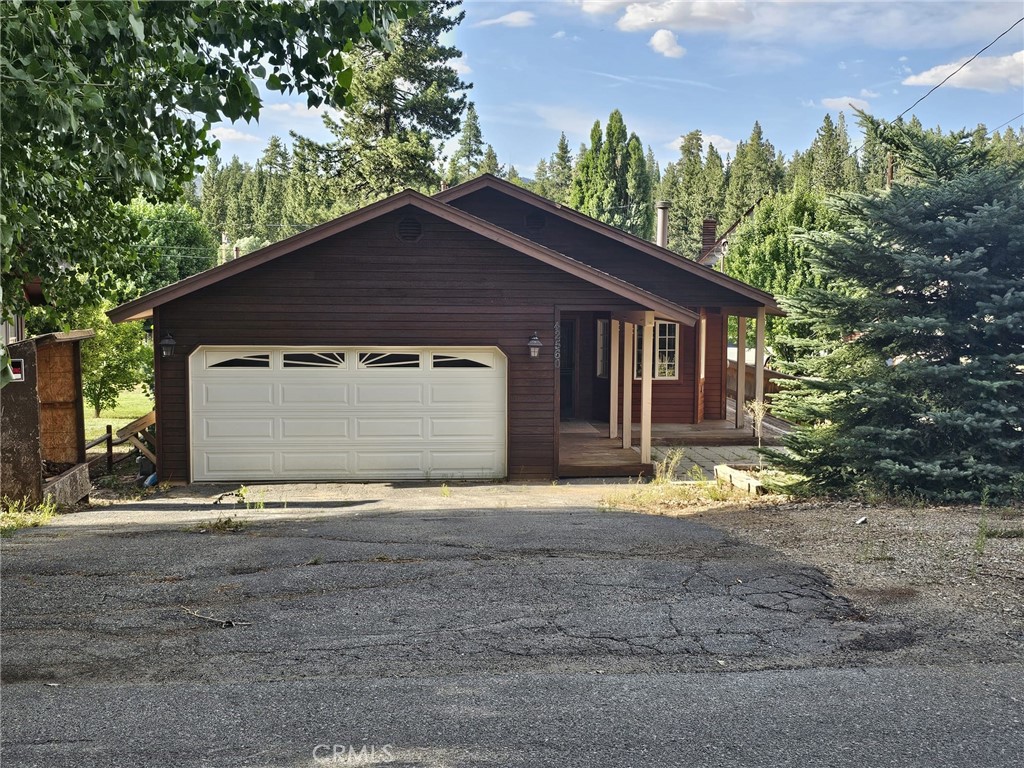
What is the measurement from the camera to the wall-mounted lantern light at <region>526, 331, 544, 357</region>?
13820 mm

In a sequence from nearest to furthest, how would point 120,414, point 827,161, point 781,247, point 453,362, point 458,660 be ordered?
point 458,660 < point 453,362 < point 120,414 < point 781,247 < point 827,161

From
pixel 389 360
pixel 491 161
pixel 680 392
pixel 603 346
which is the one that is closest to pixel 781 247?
pixel 680 392

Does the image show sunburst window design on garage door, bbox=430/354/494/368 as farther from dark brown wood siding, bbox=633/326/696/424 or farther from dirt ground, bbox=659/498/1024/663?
dark brown wood siding, bbox=633/326/696/424

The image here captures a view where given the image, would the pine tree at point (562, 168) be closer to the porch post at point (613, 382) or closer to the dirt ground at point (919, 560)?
the porch post at point (613, 382)

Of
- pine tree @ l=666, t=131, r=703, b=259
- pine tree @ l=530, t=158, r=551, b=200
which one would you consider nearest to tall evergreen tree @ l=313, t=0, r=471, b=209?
pine tree @ l=666, t=131, r=703, b=259

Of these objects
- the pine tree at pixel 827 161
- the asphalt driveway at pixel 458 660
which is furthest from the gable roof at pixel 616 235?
the pine tree at pixel 827 161

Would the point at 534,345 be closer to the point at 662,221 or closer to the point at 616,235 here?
the point at 616,235

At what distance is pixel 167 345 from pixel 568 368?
9.03 meters

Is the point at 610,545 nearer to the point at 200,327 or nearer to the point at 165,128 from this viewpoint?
the point at 165,128

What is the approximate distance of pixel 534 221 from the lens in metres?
17.8

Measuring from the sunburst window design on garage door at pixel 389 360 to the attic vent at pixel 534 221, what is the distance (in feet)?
17.1

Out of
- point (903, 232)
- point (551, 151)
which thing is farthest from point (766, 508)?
point (551, 151)

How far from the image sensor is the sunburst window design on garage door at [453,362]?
13875 millimetres

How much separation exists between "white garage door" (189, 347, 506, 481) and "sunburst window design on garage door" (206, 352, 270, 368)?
1 cm
